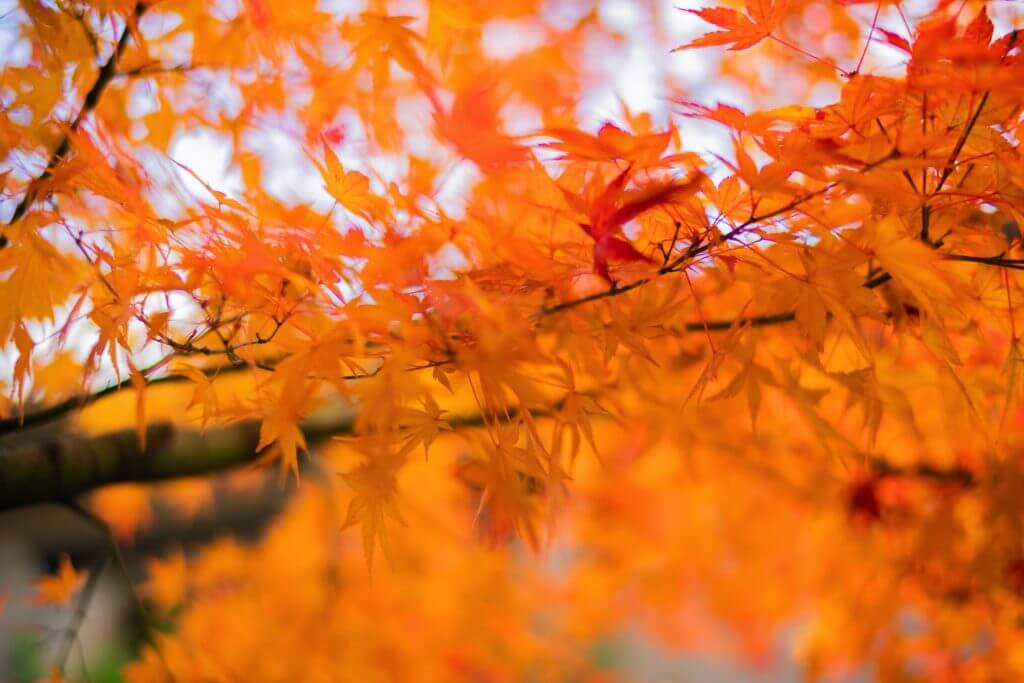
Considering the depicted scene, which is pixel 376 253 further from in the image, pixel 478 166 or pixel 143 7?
pixel 143 7

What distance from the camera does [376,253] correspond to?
0.81 m

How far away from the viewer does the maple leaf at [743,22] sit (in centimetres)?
71

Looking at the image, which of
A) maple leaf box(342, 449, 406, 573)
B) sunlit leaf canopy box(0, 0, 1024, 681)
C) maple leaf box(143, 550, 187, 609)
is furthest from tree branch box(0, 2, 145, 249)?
maple leaf box(143, 550, 187, 609)

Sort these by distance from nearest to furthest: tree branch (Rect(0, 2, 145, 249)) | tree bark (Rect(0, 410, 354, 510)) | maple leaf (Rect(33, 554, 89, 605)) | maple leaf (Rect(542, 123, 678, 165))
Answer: maple leaf (Rect(542, 123, 678, 165))
tree branch (Rect(0, 2, 145, 249))
tree bark (Rect(0, 410, 354, 510))
maple leaf (Rect(33, 554, 89, 605))

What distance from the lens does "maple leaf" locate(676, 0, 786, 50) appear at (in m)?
0.71

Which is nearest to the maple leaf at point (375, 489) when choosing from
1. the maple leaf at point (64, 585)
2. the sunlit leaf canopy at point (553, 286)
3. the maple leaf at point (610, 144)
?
the sunlit leaf canopy at point (553, 286)

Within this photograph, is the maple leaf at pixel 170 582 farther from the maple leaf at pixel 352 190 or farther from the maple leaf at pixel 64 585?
the maple leaf at pixel 352 190

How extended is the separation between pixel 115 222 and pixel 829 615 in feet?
6.45

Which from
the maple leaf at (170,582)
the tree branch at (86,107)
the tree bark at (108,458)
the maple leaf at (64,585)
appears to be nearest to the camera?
the tree branch at (86,107)

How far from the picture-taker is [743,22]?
2.38 feet

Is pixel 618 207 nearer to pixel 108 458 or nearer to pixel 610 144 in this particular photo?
pixel 610 144

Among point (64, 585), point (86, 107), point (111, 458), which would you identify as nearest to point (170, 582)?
point (64, 585)

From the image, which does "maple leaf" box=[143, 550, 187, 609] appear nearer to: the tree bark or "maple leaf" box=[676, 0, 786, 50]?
the tree bark

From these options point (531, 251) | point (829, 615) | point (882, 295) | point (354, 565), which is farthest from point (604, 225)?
point (354, 565)
